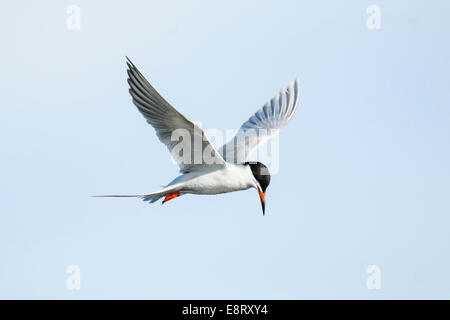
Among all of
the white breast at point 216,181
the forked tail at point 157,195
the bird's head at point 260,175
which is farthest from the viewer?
the bird's head at point 260,175

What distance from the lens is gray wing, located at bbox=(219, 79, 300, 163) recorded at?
1141 centimetres

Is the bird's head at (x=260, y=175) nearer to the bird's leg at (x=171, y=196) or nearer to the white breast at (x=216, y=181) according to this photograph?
the white breast at (x=216, y=181)

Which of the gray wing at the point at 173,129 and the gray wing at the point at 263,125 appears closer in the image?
the gray wing at the point at 173,129

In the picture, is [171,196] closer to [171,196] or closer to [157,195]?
[171,196]

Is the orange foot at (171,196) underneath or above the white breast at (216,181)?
underneath

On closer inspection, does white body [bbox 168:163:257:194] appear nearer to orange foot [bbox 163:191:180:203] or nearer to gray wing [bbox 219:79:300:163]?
orange foot [bbox 163:191:180:203]

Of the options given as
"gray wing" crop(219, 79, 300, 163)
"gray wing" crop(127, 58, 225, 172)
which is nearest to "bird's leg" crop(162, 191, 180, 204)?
"gray wing" crop(127, 58, 225, 172)

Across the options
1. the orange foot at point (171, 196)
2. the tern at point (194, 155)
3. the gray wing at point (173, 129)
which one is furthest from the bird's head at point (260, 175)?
the orange foot at point (171, 196)

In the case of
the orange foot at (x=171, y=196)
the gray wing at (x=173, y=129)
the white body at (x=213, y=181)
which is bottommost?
the orange foot at (x=171, y=196)

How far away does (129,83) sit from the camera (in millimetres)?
8656

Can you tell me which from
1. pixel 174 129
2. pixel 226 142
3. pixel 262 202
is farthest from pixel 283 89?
pixel 174 129

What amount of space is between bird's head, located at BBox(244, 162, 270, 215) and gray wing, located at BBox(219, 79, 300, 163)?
99cm

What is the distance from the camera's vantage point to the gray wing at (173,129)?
8578 mm

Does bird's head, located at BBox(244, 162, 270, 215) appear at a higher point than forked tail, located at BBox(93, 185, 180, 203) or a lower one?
higher
